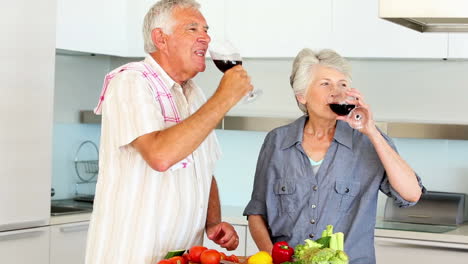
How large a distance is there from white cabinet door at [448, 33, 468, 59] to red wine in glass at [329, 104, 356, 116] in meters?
1.66

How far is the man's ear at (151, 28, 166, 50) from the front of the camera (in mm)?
2602

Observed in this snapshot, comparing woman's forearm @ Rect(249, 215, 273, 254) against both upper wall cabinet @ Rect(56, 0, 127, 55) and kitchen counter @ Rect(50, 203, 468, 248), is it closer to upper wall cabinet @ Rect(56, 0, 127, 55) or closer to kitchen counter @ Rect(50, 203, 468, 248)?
kitchen counter @ Rect(50, 203, 468, 248)

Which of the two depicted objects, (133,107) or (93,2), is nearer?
(133,107)

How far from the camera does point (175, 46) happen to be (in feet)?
8.49

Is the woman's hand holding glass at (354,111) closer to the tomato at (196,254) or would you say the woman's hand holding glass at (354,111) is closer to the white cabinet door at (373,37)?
the tomato at (196,254)

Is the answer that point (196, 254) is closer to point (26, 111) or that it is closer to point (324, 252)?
point (324, 252)

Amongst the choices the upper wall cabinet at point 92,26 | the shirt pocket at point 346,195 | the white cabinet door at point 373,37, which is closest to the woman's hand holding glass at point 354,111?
the shirt pocket at point 346,195

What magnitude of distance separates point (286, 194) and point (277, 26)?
185cm

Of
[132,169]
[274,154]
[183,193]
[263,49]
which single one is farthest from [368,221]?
[263,49]

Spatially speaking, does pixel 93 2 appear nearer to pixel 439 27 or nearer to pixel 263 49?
pixel 263 49

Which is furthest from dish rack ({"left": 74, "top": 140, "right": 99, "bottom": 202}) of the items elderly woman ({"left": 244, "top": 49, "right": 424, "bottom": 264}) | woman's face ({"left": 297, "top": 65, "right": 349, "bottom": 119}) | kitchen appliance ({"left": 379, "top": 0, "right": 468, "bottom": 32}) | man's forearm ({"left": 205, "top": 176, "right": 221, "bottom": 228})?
kitchen appliance ({"left": 379, "top": 0, "right": 468, "bottom": 32})

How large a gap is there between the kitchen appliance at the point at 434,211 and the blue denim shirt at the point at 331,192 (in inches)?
60.3

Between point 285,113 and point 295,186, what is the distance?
2112 millimetres

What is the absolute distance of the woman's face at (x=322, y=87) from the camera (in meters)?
2.80
